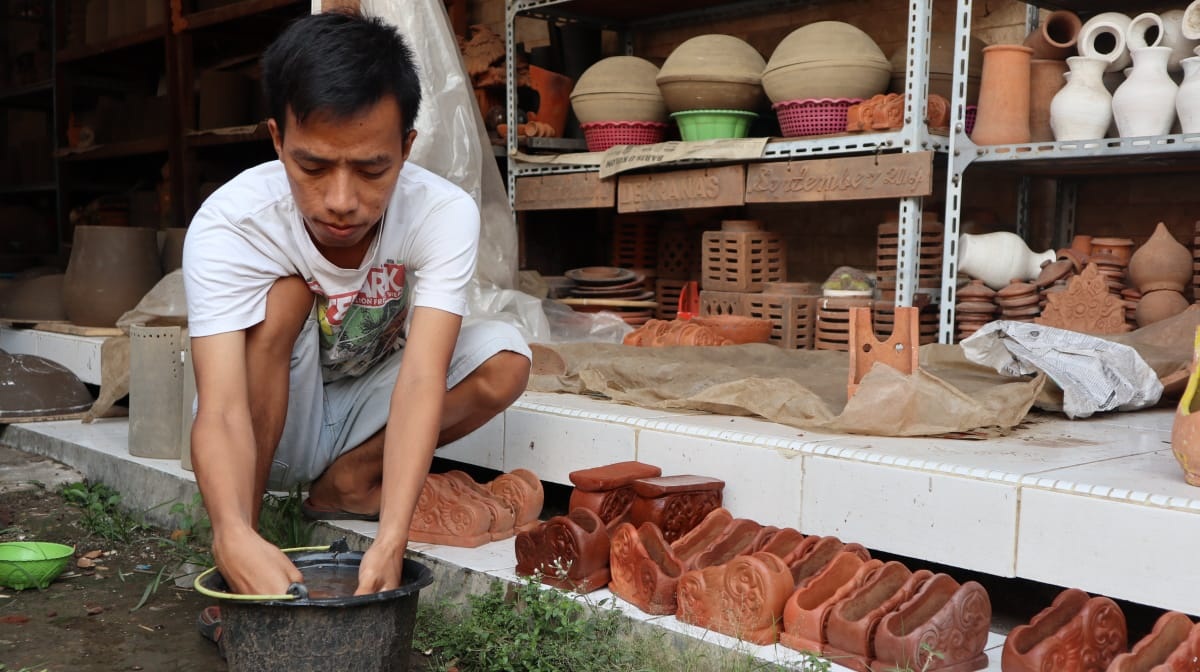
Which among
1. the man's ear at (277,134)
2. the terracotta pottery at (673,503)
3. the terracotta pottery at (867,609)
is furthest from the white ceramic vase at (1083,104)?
the man's ear at (277,134)

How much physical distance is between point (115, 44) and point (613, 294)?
412cm

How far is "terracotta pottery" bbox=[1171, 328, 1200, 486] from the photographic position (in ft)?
6.17

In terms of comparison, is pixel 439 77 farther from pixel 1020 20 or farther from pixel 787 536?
pixel 787 536

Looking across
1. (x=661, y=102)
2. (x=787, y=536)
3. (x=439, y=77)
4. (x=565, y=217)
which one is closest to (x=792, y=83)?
(x=661, y=102)

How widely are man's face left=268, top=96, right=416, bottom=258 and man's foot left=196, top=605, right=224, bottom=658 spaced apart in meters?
0.88

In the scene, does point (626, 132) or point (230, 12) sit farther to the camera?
point (230, 12)

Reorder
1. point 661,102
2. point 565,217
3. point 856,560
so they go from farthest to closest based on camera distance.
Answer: point 565,217, point 661,102, point 856,560

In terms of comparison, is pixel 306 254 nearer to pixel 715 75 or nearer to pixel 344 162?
pixel 344 162

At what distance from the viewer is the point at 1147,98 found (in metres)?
3.38

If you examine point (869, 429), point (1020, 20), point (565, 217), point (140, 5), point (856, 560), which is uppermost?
point (140, 5)

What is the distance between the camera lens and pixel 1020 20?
13.5 ft

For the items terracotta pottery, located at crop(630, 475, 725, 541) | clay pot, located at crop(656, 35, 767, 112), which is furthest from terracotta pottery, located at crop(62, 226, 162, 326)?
terracotta pottery, located at crop(630, 475, 725, 541)

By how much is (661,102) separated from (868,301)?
1.32m

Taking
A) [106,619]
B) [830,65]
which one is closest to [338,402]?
[106,619]
